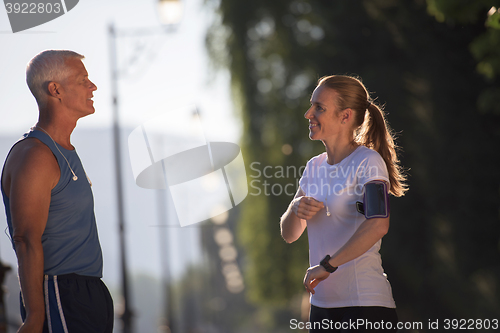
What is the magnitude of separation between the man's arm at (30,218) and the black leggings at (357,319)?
1332mm

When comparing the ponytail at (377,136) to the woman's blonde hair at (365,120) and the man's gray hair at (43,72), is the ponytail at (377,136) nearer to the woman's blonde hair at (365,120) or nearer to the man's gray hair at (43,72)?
the woman's blonde hair at (365,120)

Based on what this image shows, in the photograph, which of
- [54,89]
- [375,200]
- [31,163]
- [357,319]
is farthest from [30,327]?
[375,200]

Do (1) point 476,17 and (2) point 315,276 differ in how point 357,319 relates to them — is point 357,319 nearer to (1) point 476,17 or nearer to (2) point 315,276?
(2) point 315,276

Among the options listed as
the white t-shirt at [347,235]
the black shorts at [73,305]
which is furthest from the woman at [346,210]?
the black shorts at [73,305]

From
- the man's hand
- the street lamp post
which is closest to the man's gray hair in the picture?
the man's hand

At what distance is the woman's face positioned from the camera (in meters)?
3.03

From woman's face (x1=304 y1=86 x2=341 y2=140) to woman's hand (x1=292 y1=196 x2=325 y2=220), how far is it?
357 mm

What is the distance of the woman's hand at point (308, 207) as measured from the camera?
112 inches

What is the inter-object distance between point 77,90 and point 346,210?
56.5 inches

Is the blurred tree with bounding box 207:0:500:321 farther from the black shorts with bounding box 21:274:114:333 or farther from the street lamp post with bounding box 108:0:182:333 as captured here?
the black shorts with bounding box 21:274:114:333

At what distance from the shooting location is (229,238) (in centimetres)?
5222

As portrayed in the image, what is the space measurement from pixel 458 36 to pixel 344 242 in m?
8.48

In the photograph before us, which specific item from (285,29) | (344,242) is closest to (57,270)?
(344,242)

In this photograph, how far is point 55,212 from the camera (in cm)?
257
